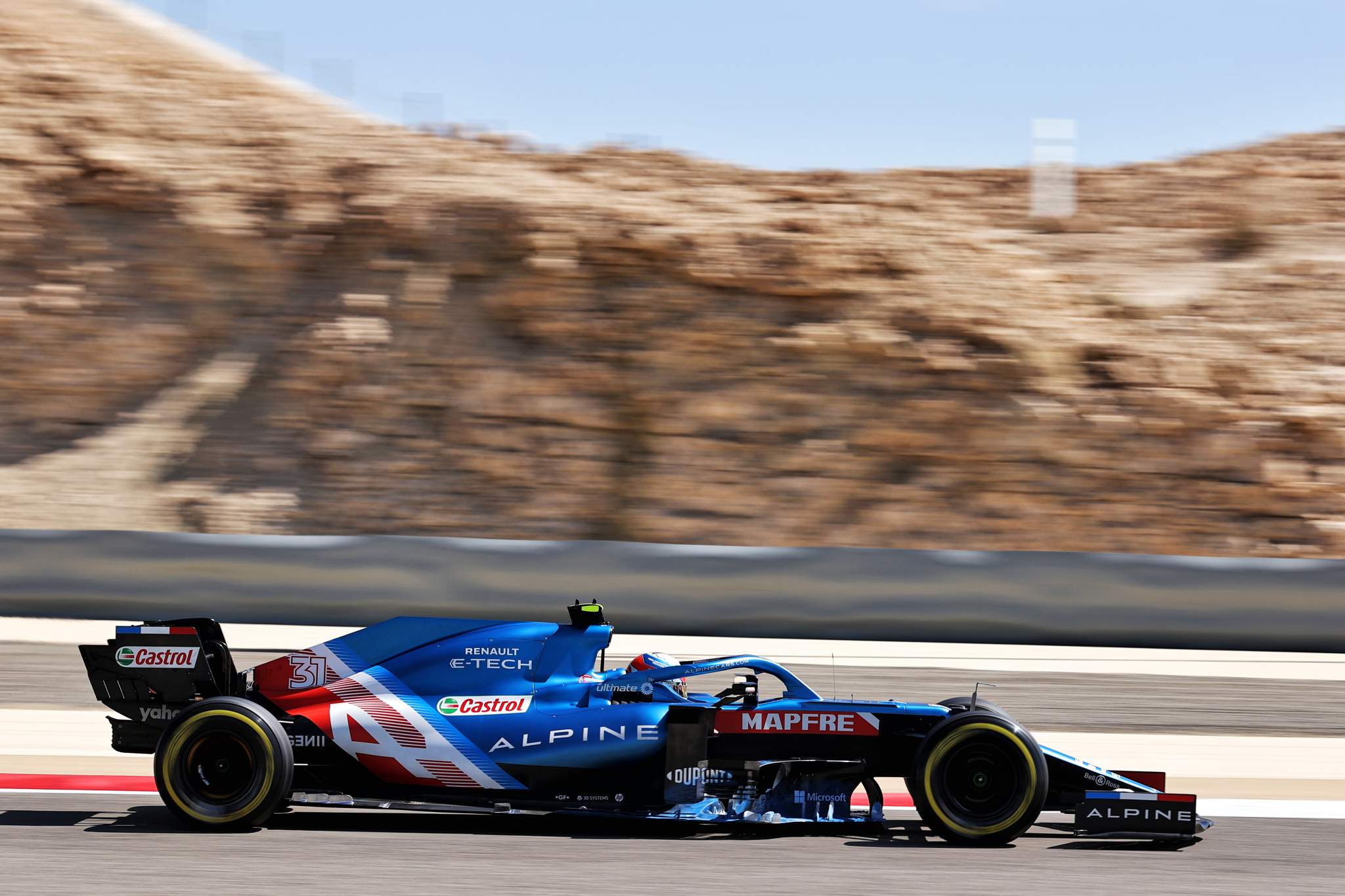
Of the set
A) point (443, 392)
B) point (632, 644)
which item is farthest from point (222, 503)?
point (632, 644)

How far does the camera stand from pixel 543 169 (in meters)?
22.9

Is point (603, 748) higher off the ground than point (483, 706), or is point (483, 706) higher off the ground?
point (483, 706)

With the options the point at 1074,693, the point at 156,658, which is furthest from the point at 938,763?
the point at 1074,693

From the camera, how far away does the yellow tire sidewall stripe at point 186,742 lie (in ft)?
19.5

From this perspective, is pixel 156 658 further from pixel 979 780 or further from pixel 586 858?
pixel 979 780

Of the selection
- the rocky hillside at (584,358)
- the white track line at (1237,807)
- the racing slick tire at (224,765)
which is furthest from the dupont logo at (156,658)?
the rocky hillside at (584,358)

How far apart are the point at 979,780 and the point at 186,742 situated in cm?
357

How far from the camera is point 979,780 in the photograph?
6039 mm

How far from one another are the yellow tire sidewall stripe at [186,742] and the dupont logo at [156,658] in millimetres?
348

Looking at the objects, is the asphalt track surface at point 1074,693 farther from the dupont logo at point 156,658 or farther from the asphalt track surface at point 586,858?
the dupont logo at point 156,658

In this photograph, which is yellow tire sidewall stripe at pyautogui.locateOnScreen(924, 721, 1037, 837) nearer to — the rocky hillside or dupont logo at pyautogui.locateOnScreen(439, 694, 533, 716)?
dupont logo at pyautogui.locateOnScreen(439, 694, 533, 716)

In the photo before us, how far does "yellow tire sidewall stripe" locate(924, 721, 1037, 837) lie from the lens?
594 centimetres

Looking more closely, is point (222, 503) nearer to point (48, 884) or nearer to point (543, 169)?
point (543, 169)

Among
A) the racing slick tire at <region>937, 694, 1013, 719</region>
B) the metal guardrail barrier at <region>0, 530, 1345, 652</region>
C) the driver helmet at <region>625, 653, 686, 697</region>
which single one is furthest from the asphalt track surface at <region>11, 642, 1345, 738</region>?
the driver helmet at <region>625, 653, 686, 697</region>
